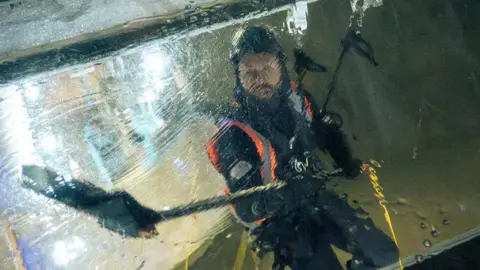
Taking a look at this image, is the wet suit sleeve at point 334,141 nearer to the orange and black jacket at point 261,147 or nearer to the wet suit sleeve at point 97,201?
the orange and black jacket at point 261,147

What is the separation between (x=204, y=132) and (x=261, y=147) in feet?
0.86

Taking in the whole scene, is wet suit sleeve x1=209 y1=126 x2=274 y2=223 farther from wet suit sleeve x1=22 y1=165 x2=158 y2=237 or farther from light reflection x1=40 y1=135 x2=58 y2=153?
light reflection x1=40 y1=135 x2=58 y2=153

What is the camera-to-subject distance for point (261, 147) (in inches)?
63.9

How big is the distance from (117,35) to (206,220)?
892mm

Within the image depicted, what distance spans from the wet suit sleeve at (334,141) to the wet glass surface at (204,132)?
2.1 inches

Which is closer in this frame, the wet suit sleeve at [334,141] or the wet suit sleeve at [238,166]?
the wet suit sleeve at [238,166]

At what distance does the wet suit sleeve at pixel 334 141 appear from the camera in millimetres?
1688

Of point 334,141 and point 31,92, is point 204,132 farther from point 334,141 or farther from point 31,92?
point 31,92

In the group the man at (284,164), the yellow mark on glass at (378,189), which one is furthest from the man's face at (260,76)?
the yellow mark on glass at (378,189)

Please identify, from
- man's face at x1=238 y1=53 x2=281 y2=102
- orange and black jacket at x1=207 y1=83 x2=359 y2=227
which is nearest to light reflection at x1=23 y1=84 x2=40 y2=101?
orange and black jacket at x1=207 y1=83 x2=359 y2=227

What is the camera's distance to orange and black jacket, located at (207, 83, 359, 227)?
156 cm

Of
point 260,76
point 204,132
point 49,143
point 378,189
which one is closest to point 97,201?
point 49,143

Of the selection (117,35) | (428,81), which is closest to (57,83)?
(117,35)

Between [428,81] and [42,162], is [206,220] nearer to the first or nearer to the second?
[42,162]
